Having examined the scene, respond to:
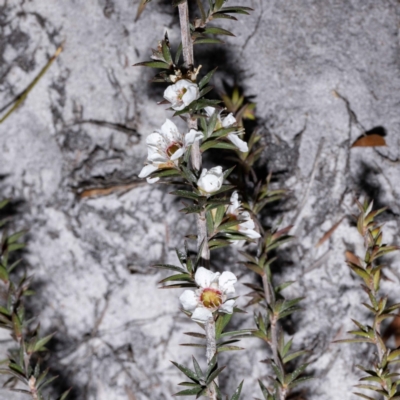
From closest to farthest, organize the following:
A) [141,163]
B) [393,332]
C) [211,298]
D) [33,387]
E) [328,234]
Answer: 1. [211,298]
2. [33,387]
3. [393,332]
4. [328,234]
5. [141,163]

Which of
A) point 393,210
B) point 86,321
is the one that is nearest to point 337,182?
point 393,210

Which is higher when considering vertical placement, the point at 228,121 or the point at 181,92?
the point at 181,92

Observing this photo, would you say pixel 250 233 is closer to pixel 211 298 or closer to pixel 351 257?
pixel 211 298

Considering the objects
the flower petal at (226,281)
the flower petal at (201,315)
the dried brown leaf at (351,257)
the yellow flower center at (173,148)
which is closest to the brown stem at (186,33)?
the yellow flower center at (173,148)

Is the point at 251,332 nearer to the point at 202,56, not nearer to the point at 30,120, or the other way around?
the point at 202,56

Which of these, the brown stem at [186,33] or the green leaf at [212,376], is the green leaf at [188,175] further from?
the green leaf at [212,376]

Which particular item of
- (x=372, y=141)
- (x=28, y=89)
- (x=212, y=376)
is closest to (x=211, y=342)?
(x=212, y=376)
